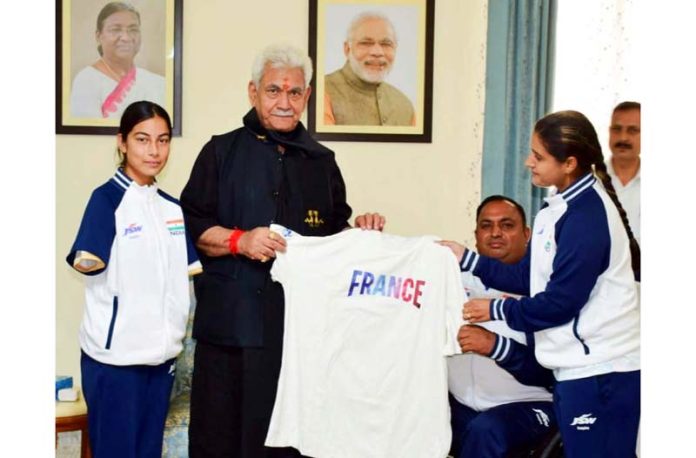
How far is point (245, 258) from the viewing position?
2715 millimetres

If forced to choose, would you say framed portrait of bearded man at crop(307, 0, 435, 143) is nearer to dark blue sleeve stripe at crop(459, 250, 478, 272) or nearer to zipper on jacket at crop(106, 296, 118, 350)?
dark blue sleeve stripe at crop(459, 250, 478, 272)

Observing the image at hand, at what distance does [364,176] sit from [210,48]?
3.20 feet

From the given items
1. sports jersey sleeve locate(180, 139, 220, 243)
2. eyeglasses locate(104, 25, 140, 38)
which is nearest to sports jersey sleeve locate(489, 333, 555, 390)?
sports jersey sleeve locate(180, 139, 220, 243)

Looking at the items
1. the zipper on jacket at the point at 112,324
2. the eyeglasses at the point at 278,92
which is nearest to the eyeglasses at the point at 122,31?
the eyeglasses at the point at 278,92

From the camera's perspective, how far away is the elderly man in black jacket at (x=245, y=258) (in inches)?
106

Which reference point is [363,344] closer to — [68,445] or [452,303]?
[452,303]

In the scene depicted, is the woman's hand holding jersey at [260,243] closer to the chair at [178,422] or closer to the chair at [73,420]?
the chair at [178,422]

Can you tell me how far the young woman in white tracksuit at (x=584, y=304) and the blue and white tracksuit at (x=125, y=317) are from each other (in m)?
1.03

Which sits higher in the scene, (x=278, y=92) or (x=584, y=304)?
(x=278, y=92)

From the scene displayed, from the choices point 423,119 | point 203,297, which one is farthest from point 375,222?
point 423,119

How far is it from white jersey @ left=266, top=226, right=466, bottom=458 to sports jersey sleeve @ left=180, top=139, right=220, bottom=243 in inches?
10.1

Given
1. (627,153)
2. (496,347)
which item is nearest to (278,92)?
(496,347)

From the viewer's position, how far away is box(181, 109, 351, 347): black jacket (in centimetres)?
269

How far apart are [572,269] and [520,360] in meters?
0.57
